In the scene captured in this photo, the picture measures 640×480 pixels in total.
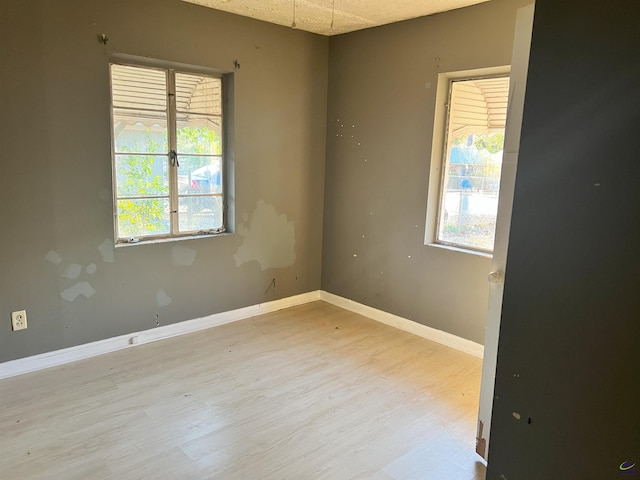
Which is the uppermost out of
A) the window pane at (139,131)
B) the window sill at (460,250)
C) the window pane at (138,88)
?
the window pane at (138,88)

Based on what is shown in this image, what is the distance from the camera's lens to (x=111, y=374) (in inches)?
115

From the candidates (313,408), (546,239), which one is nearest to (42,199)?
(313,408)

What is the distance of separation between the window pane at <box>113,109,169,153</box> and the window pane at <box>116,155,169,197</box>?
0.20ft

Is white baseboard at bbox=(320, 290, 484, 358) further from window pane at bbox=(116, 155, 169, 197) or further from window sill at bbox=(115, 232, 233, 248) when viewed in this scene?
window pane at bbox=(116, 155, 169, 197)

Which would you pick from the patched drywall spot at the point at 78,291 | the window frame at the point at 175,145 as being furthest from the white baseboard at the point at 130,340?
the window frame at the point at 175,145

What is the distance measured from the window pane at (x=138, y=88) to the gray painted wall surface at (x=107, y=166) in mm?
158

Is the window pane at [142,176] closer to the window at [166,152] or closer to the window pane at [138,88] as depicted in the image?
the window at [166,152]

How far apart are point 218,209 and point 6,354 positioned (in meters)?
1.75

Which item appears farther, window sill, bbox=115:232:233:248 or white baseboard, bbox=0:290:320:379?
window sill, bbox=115:232:233:248

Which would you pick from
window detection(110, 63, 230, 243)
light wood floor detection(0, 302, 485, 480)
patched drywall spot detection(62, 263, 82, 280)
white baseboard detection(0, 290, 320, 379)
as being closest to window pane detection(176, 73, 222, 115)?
window detection(110, 63, 230, 243)

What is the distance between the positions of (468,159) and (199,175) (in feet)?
6.79

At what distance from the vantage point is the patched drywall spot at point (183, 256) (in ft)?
11.5

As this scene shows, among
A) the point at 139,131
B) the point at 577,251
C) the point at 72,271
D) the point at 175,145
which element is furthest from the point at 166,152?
the point at 577,251

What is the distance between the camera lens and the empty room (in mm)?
742
